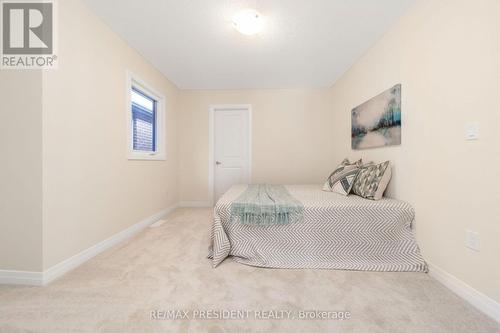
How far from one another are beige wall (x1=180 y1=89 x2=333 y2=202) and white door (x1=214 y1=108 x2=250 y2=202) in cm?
16

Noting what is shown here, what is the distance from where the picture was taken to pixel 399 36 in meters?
1.89

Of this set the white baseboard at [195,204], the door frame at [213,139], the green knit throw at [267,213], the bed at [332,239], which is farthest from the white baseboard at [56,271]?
the door frame at [213,139]

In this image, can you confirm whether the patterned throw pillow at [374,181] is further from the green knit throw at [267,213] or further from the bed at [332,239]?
the green knit throw at [267,213]

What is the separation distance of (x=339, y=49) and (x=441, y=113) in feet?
4.85

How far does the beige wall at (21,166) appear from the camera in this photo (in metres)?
1.41

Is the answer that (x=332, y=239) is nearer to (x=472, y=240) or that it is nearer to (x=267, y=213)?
(x=267, y=213)

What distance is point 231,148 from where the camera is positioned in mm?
3900

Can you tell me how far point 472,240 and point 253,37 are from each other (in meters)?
2.55

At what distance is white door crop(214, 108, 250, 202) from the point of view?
12.7ft

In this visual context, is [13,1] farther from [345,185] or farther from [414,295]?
[414,295]

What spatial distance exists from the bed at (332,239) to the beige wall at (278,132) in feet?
6.56

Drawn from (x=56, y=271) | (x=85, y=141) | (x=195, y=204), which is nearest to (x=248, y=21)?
(x=85, y=141)

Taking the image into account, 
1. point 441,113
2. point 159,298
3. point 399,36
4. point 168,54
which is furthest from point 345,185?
point 168,54

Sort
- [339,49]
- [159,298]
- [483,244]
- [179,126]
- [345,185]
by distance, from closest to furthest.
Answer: [483,244] → [159,298] → [345,185] → [339,49] → [179,126]
